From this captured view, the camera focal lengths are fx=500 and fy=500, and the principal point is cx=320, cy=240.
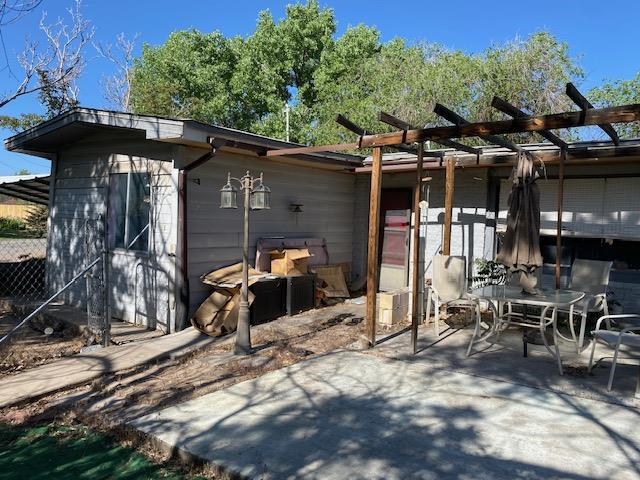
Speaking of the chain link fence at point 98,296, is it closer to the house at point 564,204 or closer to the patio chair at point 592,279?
the house at point 564,204

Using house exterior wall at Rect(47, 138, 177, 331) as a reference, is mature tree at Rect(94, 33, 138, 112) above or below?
above

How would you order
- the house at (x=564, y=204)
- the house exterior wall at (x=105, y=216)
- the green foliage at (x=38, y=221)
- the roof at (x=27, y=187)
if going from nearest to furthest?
the house exterior wall at (x=105, y=216) → the house at (x=564, y=204) → the roof at (x=27, y=187) → the green foliage at (x=38, y=221)

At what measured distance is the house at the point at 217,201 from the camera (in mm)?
6578

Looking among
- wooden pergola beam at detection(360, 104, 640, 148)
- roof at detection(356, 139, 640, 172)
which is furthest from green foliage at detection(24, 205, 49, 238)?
wooden pergola beam at detection(360, 104, 640, 148)

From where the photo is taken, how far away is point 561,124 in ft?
14.1

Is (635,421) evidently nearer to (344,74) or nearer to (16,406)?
(16,406)

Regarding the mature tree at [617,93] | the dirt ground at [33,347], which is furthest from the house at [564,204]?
the mature tree at [617,93]

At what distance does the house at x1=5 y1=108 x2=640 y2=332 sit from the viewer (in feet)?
21.6

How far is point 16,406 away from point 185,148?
3548mm

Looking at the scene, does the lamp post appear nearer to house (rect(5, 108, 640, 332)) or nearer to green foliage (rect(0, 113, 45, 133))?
house (rect(5, 108, 640, 332))

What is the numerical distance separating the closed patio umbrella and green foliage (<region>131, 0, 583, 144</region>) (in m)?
11.5

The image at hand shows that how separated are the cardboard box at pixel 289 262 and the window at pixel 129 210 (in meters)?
1.91

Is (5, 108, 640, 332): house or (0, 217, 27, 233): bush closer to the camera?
(5, 108, 640, 332): house

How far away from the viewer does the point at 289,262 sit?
765cm
